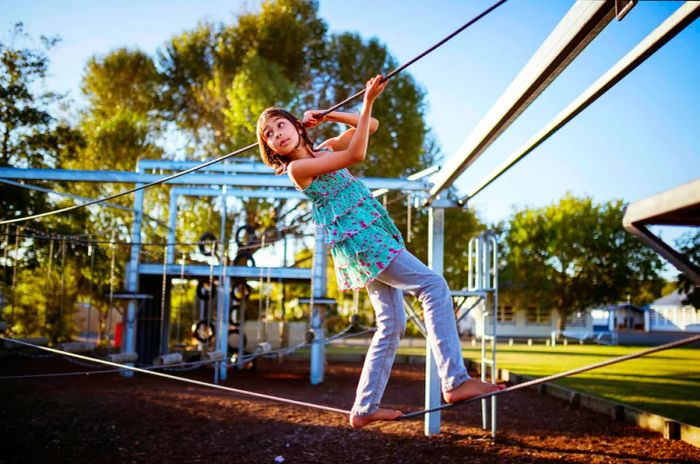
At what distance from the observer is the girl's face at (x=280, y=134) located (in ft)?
9.41

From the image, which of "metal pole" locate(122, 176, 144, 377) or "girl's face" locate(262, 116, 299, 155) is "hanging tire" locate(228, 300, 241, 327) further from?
"girl's face" locate(262, 116, 299, 155)

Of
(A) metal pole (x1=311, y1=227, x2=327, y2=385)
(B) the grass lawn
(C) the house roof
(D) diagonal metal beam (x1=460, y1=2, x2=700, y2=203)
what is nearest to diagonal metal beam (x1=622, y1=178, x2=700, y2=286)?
(D) diagonal metal beam (x1=460, y1=2, x2=700, y2=203)

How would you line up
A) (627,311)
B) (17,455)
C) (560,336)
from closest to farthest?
(17,455)
(560,336)
(627,311)

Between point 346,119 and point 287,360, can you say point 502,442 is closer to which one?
point 346,119

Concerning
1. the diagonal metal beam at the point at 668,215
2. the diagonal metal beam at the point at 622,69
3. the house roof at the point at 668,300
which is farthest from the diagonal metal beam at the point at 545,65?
the house roof at the point at 668,300

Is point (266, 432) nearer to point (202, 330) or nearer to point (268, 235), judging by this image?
point (202, 330)

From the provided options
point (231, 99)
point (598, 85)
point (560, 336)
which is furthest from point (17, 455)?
point (560, 336)

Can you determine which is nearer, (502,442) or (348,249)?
(348,249)

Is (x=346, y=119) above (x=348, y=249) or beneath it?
above

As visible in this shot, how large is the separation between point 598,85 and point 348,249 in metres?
1.41

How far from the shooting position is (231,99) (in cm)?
1988

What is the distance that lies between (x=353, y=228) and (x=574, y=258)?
32.3 metres

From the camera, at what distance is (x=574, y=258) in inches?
1297

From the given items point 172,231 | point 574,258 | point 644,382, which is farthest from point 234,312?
point 574,258
